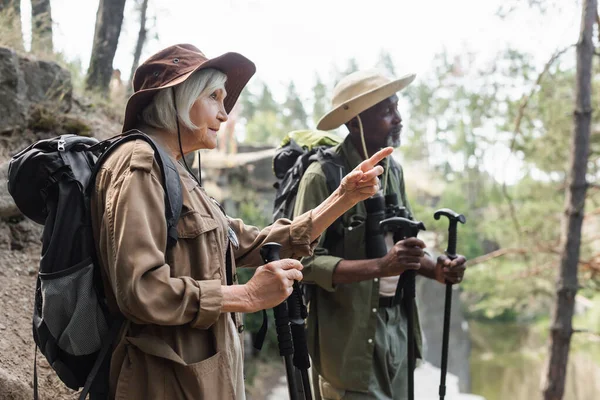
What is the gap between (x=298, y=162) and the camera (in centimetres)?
329

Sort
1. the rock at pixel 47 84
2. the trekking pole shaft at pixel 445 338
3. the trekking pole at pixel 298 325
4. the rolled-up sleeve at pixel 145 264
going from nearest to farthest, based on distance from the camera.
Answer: the rolled-up sleeve at pixel 145 264 < the trekking pole at pixel 298 325 < the trekking pole shaft at pixel 445 338 < the rock at pixel 47 84

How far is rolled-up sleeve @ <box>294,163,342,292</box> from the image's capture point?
295 centimetres

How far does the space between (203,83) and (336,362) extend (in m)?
1.74

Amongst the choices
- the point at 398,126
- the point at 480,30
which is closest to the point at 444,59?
the point at 480,30

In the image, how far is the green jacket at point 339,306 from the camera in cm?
299

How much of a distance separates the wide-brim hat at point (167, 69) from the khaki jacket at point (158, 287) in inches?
9.0

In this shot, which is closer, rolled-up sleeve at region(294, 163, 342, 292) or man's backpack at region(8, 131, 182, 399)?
man's backpack at region(8, 131, 182, 399)

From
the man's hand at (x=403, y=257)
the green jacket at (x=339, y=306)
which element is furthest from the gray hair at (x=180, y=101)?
the man's hand at (x=403, y=257)

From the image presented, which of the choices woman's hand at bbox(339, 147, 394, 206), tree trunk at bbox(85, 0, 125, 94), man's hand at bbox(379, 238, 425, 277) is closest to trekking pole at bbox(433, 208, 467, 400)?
man's hand at bbox(379, 238, 425, 277)

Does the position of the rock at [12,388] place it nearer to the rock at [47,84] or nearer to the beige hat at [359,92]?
the beige hat at [359,92]

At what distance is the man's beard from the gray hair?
1.52 m

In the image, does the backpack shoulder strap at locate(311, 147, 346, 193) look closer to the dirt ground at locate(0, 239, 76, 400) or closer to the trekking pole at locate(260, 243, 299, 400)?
the trekking pole at locate(260, 243, 299, 400)

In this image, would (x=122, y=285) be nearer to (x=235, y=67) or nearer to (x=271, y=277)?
(x=271, y=277)

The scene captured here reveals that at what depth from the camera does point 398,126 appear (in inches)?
130
